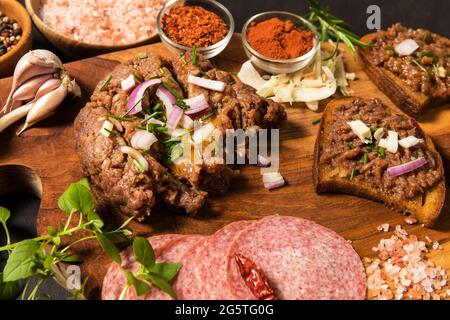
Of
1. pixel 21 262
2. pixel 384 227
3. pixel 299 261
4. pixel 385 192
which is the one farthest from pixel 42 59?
pixel 384 227

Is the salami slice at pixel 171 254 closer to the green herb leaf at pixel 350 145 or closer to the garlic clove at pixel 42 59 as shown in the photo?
the green herb leaf at pixel 350 145

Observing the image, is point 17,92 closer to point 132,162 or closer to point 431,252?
point 132,162

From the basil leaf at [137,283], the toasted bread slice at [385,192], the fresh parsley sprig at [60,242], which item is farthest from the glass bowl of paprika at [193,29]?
the basil leaf at [137,283]

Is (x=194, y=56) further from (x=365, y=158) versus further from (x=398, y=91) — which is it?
(x=398, y=91)

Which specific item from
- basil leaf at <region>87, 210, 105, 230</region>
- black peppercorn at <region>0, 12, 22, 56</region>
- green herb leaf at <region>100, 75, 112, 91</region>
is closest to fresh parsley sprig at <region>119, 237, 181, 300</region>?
basil leaf at <region>87, 210, 105, 230</region>

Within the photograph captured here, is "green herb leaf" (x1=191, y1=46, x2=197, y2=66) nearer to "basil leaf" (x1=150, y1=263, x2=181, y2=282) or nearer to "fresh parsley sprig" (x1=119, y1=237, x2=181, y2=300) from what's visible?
"fresh parsley sprig" (x1=119, y1=237, x2=181, y2=300)

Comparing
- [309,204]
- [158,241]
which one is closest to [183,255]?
[158,241]
